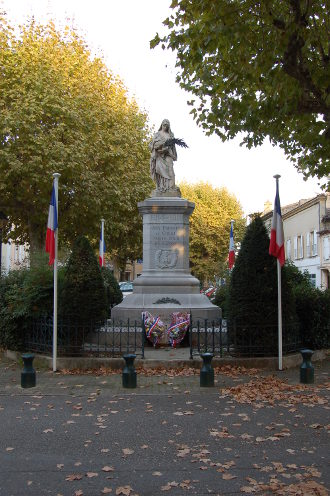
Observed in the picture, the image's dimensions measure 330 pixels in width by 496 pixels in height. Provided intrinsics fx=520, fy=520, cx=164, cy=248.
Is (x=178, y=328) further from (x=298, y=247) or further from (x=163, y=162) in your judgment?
(x=298, y=247)

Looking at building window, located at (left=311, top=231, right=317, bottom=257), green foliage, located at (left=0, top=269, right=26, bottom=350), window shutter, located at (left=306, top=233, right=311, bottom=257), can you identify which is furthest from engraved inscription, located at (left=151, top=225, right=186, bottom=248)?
window shutter, located at (left=306, top=233, right=311, bottom=257)

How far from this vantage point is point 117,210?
27.2 m

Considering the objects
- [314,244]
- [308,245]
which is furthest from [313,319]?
[308,245]

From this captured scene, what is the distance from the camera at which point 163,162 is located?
1500cm

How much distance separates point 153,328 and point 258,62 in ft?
A: 20.2

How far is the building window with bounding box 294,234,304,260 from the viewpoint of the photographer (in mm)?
51638

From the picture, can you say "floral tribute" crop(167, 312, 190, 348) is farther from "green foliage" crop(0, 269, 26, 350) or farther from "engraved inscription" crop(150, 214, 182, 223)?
"green foliage" crop(0, 269, 26, 350)

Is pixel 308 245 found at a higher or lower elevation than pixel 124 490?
higher

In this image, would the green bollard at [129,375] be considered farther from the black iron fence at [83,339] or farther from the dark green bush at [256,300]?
the dark green bush at [256,300]

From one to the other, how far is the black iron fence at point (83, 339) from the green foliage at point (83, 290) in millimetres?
207

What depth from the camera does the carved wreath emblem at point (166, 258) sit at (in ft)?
46.5

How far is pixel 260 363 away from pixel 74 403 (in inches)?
169

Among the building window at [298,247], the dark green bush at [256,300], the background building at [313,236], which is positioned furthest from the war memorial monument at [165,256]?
the building window at [298,247]

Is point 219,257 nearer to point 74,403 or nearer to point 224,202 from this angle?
point 224,202
